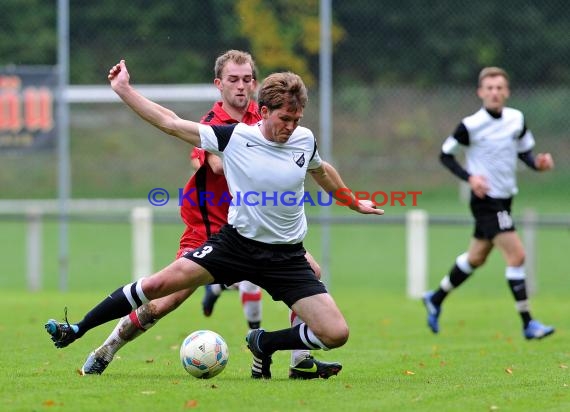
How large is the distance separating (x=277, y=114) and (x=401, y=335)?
15.0 ft

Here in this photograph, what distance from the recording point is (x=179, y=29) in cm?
1866

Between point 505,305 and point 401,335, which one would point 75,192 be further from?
point 401,335

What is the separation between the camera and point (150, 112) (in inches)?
263

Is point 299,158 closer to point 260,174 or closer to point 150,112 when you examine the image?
point 260,174

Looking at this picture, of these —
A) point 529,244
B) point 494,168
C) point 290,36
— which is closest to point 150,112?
point 494,168

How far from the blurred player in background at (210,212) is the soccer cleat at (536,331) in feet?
10.5

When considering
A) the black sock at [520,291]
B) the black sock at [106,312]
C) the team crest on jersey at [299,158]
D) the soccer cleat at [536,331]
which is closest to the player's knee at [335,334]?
the team crest on jersey at [299,158]

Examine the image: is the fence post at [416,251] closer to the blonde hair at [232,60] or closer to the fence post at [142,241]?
the fence post at [142,241]

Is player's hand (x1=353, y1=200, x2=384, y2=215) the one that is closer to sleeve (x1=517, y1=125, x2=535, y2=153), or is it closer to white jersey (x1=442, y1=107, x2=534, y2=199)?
white jersey (x1=442, y1=107, x2=534, y2=199)

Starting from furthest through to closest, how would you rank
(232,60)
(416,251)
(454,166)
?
(416,251) → (454,166) → (232,60)

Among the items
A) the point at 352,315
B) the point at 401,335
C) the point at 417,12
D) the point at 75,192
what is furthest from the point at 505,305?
the point at 75,192

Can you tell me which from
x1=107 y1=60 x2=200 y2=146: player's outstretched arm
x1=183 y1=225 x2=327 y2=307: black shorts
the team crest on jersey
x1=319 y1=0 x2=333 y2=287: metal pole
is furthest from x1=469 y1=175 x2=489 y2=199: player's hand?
x1=319 y1=0 x2=333 y2=287: metal pole

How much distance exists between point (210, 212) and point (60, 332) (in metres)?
1.33

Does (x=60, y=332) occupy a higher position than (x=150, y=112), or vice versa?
(x=150, y=112)
